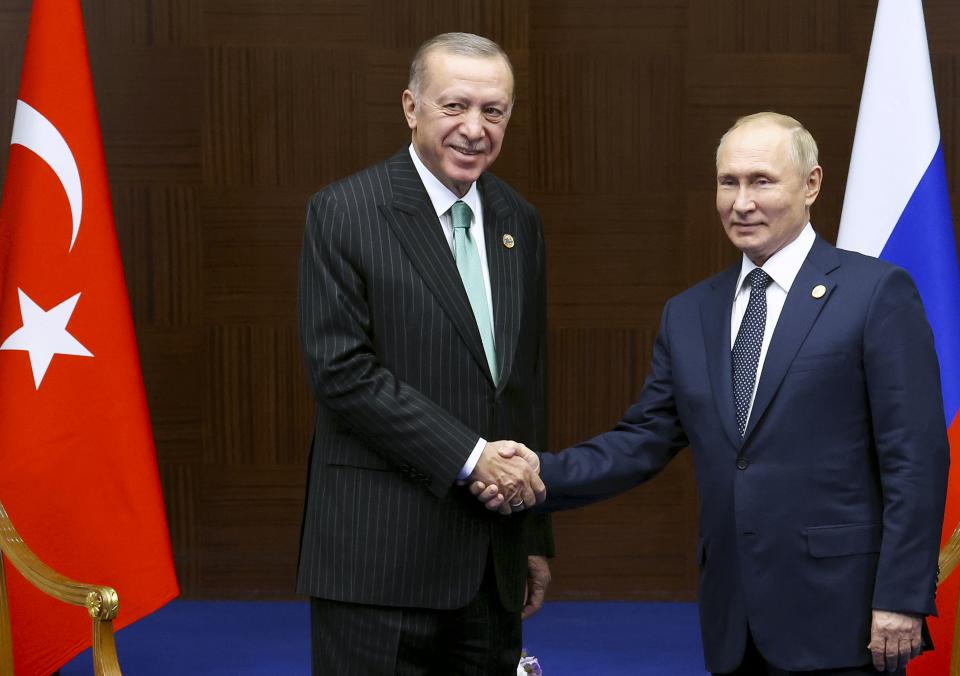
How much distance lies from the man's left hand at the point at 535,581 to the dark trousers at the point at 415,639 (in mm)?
139

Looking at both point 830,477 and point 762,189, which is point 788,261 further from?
point 830,477

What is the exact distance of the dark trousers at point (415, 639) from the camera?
2170mm

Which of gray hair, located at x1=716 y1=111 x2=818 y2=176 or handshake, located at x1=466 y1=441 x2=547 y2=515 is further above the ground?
gray hair, located at x1=716 y1=111 x2=818 y2=176

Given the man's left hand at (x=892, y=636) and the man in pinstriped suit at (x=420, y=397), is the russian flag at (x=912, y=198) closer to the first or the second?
the man's left hand at (x=892, y=636)

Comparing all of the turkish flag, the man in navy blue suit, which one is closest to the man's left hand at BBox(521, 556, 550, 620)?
the man in navy blue suit

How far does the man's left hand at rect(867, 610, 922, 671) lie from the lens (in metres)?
1.95

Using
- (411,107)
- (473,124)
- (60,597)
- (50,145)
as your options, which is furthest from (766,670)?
(50,145)

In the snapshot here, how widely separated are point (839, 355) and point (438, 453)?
709mm

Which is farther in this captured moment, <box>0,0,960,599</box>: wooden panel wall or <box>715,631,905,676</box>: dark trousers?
<box>0,0,960,599</box>: wooden panel wall

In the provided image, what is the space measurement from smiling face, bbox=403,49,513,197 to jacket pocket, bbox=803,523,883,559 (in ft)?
2.90

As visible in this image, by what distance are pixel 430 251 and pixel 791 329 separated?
0.65 metres

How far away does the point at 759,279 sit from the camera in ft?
7.05

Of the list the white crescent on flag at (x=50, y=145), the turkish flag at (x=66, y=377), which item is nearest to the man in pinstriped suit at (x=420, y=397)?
the turkish flag at (x=66, y=377)

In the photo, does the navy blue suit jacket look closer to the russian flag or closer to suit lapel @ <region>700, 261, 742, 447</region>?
suit lapel @ <region>700, 261, 742, 447</region>
